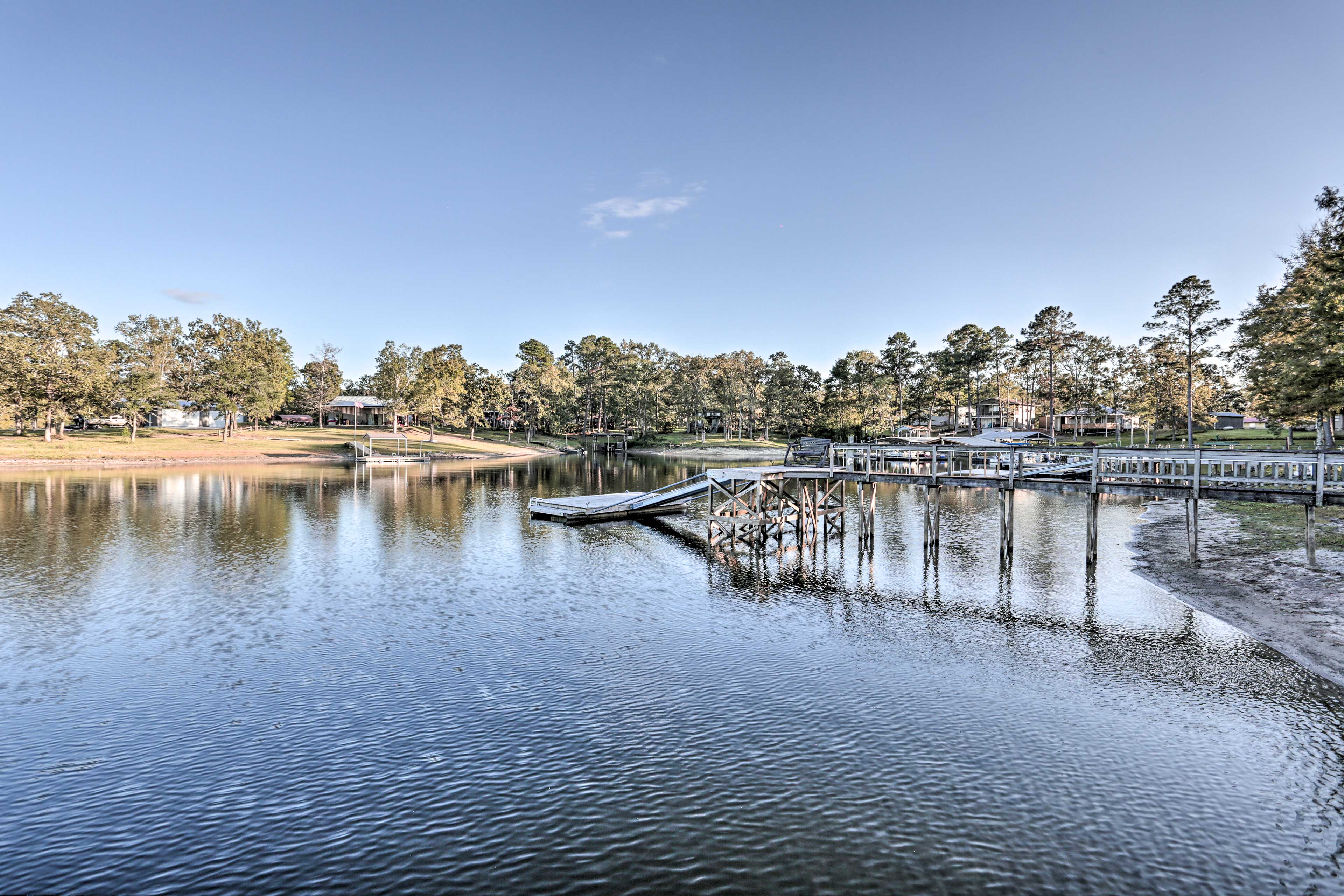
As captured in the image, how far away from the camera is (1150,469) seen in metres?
25.7

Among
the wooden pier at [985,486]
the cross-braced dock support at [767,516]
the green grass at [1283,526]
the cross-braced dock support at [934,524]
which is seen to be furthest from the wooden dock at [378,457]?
the green grass at [1283,526]

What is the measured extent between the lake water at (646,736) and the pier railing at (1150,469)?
3.78 m

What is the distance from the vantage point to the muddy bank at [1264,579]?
15.3 meters

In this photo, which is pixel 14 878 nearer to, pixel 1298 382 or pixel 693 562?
pixel 693 562

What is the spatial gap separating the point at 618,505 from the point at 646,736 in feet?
90.3

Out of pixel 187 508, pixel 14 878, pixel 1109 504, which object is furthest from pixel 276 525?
pixel 1109 504

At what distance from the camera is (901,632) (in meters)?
16.4

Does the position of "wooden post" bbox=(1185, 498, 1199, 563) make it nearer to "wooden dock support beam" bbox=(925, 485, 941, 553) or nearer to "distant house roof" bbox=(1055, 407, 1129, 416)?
"wooden dock support beam" bbox=(925, 485, 941, 553)

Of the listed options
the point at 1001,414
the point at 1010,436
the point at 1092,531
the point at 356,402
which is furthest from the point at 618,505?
the point at 356,402

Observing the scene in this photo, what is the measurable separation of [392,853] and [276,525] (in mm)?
30050

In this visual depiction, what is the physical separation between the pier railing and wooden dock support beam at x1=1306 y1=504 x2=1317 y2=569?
93 centimetres

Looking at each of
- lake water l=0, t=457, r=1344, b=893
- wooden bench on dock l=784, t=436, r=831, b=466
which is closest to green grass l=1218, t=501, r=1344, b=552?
lake water l=0, t=457, r=1344, b=893

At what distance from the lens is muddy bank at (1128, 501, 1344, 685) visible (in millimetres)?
15320

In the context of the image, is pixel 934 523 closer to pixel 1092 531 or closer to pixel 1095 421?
pixel 1092 531
